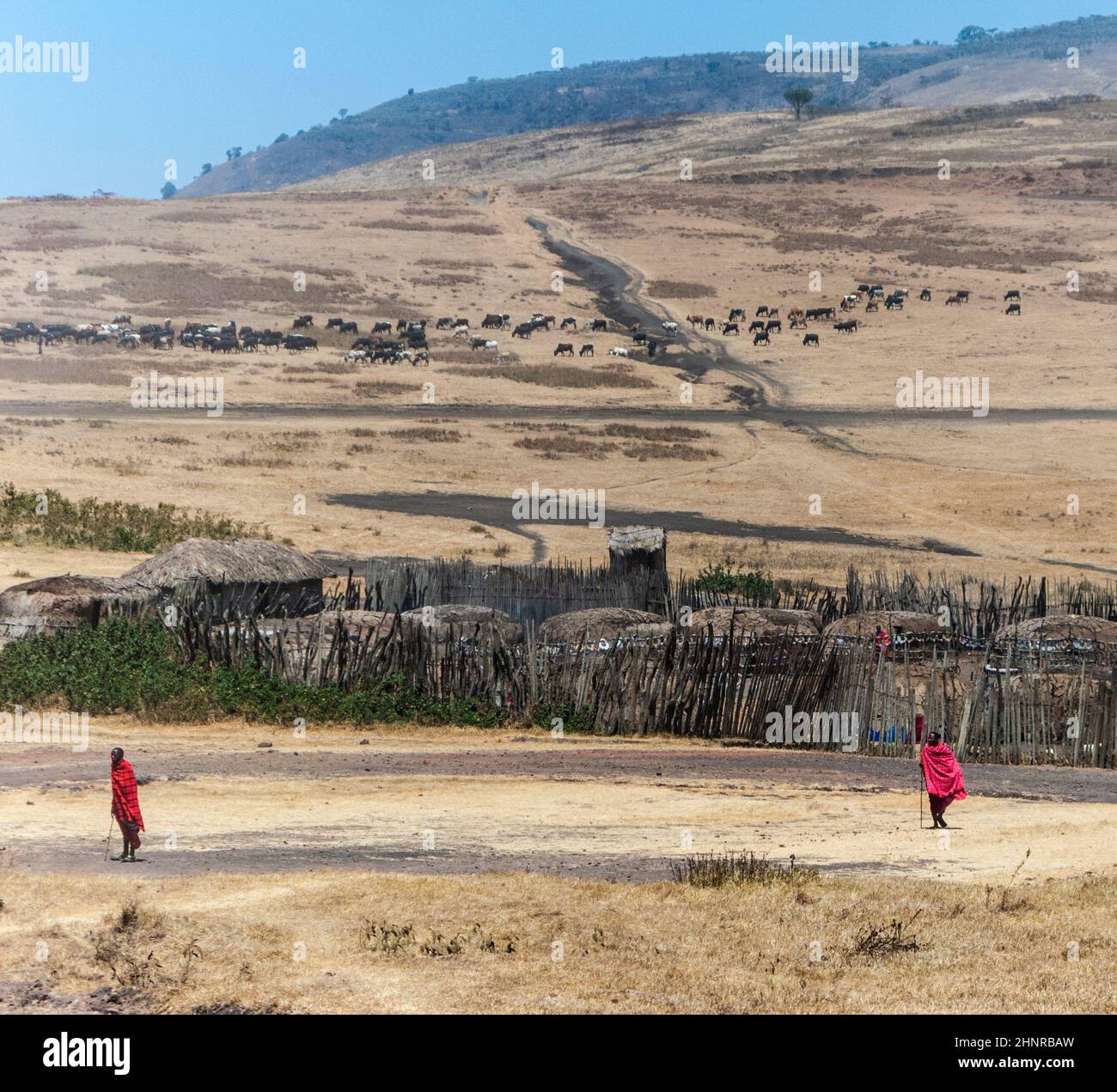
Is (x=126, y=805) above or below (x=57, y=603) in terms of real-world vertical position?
below

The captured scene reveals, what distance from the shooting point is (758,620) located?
75.4 ft

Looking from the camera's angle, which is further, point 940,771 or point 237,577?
point 237,577

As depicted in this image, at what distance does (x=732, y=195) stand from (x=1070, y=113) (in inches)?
2188

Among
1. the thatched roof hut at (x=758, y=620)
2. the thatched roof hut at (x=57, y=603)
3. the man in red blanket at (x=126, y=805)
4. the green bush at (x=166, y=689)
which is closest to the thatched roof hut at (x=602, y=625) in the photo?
the thatched roof hut at (x=758, y=620)

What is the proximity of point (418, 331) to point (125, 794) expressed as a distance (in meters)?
57.8

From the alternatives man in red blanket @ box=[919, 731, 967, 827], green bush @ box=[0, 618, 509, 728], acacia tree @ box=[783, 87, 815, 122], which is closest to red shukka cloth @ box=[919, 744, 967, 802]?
man in red blanket @ box=[919, 731, 967, 827]

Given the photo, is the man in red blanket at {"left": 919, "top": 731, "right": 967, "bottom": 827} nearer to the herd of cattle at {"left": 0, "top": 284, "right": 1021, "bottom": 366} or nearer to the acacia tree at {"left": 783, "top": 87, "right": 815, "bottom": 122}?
the herd of cattle at {"left": 0, "top": 284, "right": 1021, "bottom": 366}

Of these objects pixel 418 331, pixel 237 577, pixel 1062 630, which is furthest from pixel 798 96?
pixel 237 577

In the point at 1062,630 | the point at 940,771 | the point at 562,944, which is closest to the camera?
the point at 562,944

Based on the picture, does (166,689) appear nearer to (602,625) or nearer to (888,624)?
(602,625)

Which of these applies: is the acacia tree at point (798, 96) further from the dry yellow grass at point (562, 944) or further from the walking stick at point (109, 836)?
the dry yellow grass at point (562, 944)

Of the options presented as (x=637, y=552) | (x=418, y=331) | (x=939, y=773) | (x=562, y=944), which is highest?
(x=418, y=331)

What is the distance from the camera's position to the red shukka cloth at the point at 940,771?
14547mm
